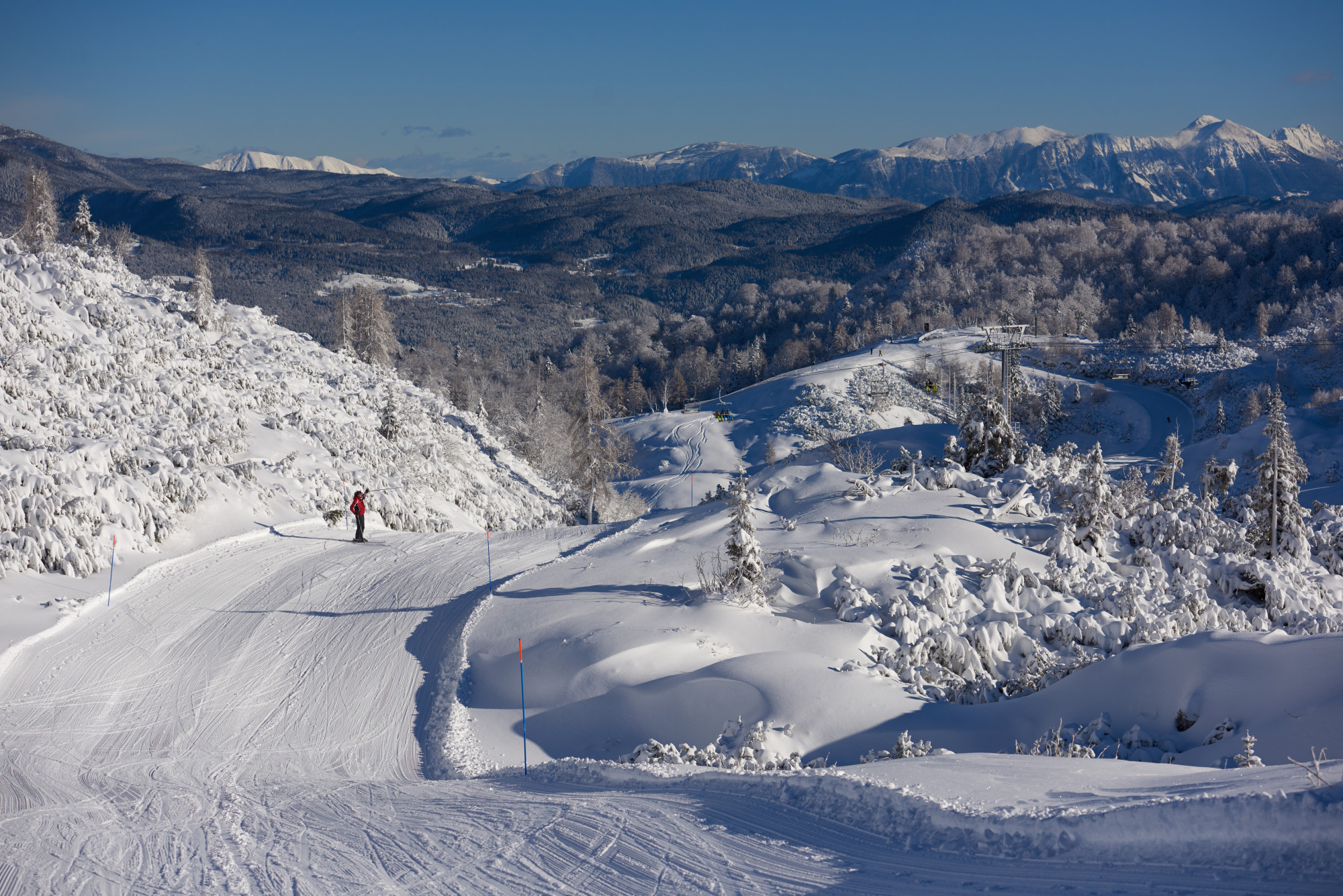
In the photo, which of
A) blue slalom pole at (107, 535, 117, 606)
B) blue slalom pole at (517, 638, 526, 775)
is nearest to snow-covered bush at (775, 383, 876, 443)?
blue slalom pole at (107, 535, 117, 606)

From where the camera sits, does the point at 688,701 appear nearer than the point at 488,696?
Yes

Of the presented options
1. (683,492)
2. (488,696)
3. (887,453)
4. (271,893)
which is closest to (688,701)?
(488,696)

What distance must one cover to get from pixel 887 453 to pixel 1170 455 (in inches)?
438

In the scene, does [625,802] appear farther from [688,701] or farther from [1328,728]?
[1328,728]

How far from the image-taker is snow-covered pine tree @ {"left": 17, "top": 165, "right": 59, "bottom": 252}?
2856 centimetres

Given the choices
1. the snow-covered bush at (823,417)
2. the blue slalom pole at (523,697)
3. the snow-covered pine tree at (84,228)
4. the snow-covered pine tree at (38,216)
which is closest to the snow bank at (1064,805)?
the blue slalom pole at (523,697)

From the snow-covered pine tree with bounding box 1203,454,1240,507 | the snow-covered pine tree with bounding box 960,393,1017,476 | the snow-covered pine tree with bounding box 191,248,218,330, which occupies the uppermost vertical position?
the snow-covered pine tree with bounding box 191,248,218,330

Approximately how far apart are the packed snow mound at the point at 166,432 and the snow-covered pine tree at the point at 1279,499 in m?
20.5

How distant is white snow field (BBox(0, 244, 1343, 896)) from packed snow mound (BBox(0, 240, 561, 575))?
0.10m

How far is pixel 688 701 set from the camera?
9.60 m

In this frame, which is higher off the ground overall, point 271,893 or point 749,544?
point 749,544

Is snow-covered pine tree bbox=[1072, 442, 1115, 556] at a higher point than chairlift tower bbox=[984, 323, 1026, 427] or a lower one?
lower

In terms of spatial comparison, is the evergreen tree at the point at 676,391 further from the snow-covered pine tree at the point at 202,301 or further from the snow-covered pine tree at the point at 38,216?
the snow-covered pine tree at the point at 38,216

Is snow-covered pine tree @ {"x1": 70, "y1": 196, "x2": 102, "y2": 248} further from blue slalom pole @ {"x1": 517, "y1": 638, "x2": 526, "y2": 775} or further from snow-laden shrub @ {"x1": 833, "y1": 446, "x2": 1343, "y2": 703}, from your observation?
snow-laden shrub @ {"x1": 833, "y1": 446, "x2": 1343, "y2": 703}
